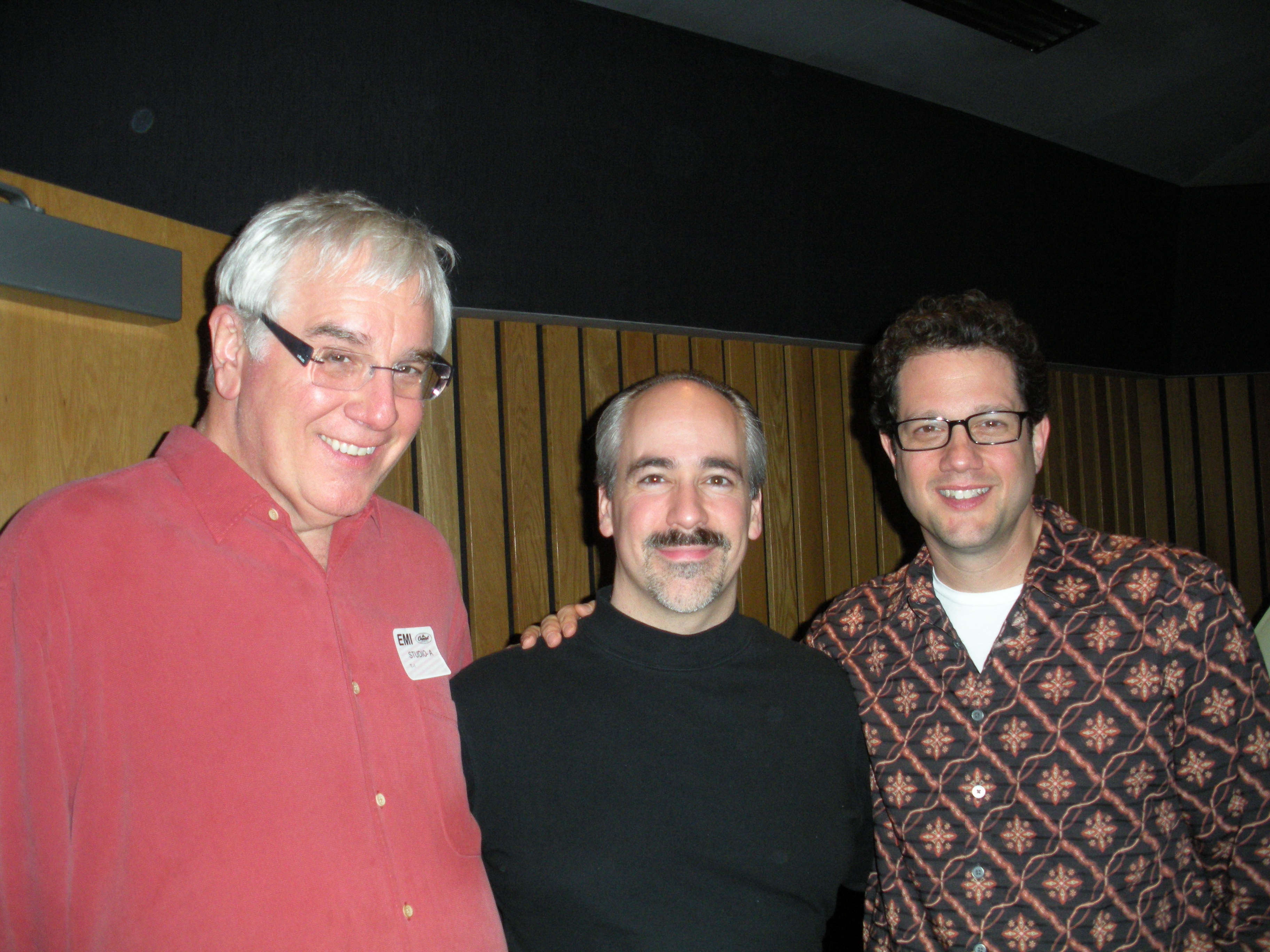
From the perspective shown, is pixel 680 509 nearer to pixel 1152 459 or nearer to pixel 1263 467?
pixel 1152 459

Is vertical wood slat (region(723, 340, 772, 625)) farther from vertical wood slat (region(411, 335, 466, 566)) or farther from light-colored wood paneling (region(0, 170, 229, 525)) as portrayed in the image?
light-colored wood paneling (region(0, 170, 229, 525))

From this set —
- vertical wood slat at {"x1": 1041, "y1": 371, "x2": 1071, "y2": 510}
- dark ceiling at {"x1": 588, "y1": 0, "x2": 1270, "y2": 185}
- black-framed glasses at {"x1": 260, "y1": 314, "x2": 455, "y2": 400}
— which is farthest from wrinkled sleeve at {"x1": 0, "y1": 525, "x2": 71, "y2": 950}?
vertical wood slat at {"x1": 1041, "y1": 371, "x2": 1071, "y2": 510}

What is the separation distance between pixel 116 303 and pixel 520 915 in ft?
5.68

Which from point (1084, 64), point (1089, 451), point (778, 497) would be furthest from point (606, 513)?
point (1089, 451)

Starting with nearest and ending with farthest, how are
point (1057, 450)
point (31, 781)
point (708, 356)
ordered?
point (31, 781) → point (708, 356) → point (1057, 450)

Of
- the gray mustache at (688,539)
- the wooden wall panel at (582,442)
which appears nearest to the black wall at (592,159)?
the wooden wall panel at (582,442)

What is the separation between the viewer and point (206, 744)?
1394 millimetres

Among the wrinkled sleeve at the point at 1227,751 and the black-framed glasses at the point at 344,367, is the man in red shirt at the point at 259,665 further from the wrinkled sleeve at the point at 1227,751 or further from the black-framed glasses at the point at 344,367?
the wrinkled sleeve at the point at 1227,751

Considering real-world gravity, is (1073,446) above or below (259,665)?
above

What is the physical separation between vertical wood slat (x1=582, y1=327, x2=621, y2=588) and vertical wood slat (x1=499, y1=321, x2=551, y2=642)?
9.2 inches

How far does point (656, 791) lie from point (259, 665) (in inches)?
32.5

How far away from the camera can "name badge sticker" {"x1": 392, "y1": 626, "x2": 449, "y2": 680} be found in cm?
176

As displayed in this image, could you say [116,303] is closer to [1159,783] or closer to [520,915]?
[520,915]

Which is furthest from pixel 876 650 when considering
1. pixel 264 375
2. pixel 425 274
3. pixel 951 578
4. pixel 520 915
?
pixel 264 375
